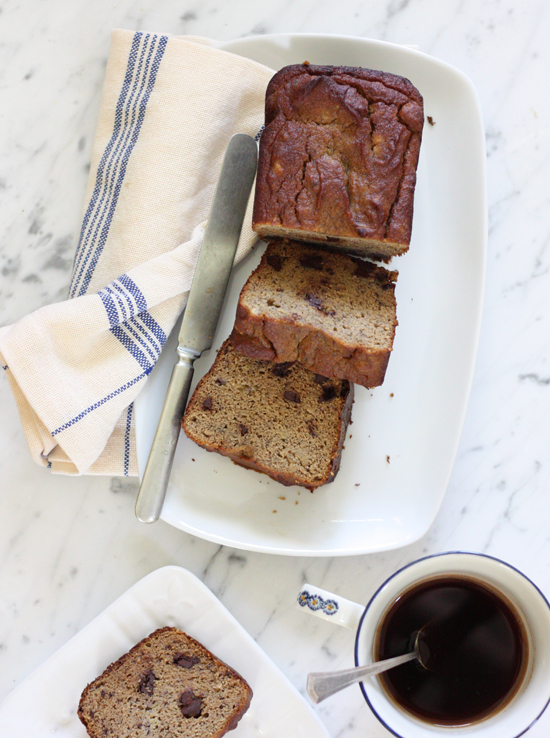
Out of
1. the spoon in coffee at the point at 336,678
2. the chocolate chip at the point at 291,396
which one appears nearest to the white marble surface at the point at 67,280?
the spoon in coffee at the point at 336,678

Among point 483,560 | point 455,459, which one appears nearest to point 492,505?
point 455,459

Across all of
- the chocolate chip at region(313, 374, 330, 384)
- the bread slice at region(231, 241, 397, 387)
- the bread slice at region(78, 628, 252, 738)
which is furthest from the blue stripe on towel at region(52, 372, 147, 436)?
the bread slice at region(78, 628, 252, 738)

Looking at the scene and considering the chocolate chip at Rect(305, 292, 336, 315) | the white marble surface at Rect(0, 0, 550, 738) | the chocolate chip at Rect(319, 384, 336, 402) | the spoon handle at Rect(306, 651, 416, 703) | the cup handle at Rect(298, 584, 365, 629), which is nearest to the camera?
the spoon handle at Rect(306, 651, 416, 703)

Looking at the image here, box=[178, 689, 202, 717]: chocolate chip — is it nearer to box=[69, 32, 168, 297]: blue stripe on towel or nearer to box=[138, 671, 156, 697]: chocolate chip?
box=[138, 671, 156, 697]: chocolate chip

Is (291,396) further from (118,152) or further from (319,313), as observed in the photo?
(118,152)

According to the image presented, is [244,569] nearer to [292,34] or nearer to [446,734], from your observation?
[446,734]

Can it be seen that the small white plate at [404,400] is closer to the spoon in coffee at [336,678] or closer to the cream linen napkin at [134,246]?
the cream linen napkin at [134,246]

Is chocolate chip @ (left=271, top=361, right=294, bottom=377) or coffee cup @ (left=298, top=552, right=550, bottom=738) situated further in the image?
chocolate chip @ (left=271, top=361, right=294, bottom=377)
